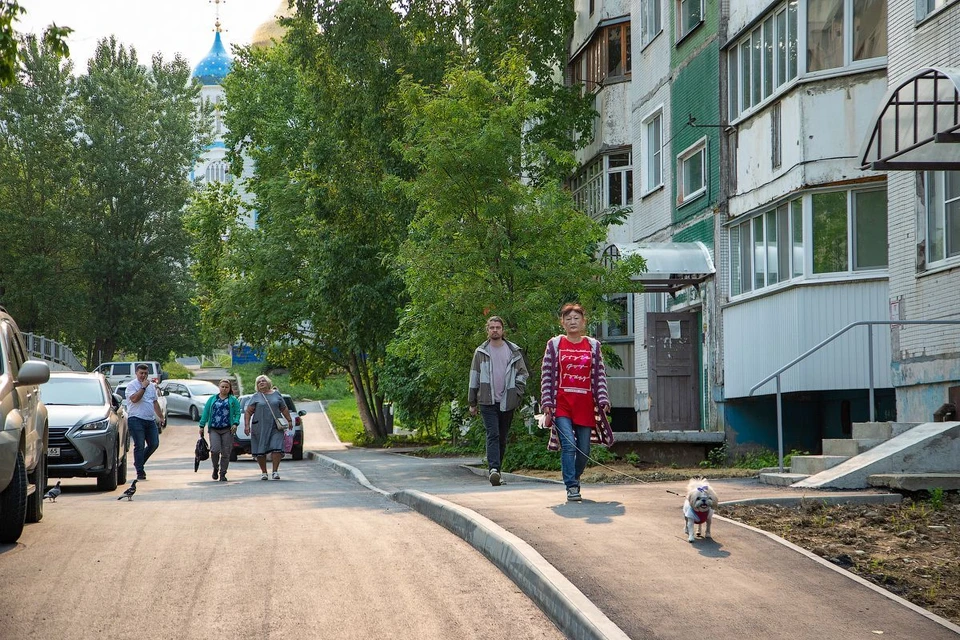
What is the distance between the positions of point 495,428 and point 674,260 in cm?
858

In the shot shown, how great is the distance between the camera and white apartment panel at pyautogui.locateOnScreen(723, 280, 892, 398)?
57.7 feet

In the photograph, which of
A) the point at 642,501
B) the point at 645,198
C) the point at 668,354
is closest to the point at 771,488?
the point at 642,501

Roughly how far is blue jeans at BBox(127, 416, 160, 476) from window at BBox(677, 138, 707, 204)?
412 inches

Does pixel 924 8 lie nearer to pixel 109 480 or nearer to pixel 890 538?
pixel 890 538

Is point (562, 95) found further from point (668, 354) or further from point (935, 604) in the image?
point (935, 604)

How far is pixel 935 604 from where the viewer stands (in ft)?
22.4

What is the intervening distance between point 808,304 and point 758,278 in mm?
2067

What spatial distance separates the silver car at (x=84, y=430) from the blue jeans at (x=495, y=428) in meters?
5.54

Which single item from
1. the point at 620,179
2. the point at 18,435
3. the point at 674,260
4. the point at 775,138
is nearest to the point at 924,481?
the point at 18,435

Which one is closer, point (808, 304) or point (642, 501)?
point (642, 501)

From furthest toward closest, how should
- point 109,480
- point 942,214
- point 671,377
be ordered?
1. point 671,377
2. point 109,480
3. point 942,214

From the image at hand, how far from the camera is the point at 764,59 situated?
65.4 ft

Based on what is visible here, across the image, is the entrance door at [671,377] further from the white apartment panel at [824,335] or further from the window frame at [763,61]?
the window frame at [763,61]

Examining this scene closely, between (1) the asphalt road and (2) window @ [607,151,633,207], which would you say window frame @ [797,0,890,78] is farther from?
(2) window @ [607,151,633,207]
